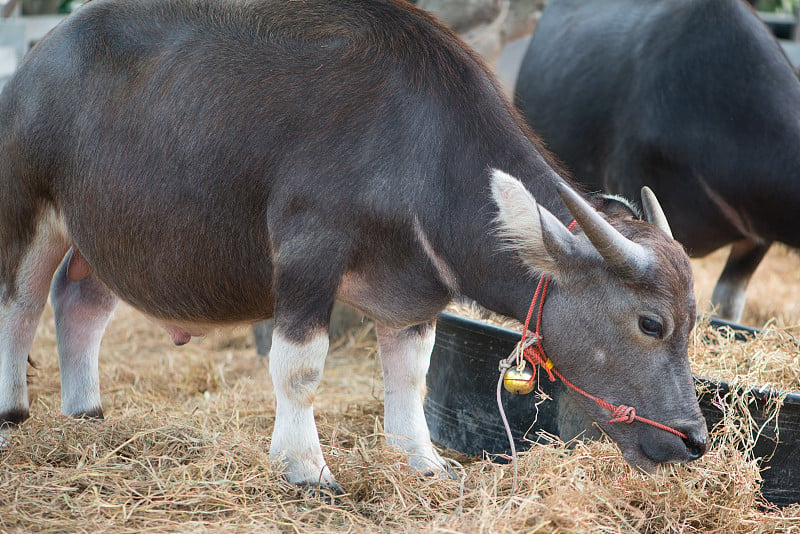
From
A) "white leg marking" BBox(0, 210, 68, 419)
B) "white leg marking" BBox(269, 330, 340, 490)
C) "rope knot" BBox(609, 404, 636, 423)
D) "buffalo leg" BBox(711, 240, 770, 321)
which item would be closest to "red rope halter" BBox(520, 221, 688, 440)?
"rope knot" BBox(609, 404, 636, 423)

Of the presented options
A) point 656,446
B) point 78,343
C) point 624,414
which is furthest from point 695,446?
point 78,343

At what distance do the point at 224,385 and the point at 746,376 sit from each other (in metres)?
2.65

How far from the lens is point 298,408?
3141 mm

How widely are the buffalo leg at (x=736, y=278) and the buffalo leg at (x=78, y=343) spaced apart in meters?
3.55

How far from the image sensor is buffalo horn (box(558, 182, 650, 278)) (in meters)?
2.67

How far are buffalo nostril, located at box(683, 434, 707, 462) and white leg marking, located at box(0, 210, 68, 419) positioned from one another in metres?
2.41

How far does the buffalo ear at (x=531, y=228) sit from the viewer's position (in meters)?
2.75

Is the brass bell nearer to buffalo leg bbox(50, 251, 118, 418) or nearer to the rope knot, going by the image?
the rope knot

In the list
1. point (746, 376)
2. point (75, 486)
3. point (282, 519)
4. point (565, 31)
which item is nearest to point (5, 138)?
point (75, 486)

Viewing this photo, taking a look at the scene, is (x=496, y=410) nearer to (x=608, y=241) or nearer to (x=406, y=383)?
(x=406, y=383)

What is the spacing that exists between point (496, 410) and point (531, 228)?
1.29 metres

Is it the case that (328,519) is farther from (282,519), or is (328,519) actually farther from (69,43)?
(69,43)

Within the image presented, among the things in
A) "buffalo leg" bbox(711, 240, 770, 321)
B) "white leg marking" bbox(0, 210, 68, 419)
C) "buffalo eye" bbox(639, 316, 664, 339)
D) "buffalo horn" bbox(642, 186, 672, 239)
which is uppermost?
"buffalo horn" bbox(642, 186, 672, 239)

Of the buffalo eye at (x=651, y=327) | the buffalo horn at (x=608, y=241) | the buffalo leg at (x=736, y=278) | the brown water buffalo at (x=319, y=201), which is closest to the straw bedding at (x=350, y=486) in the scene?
the brown water buffalo at (x=319, y=201)
